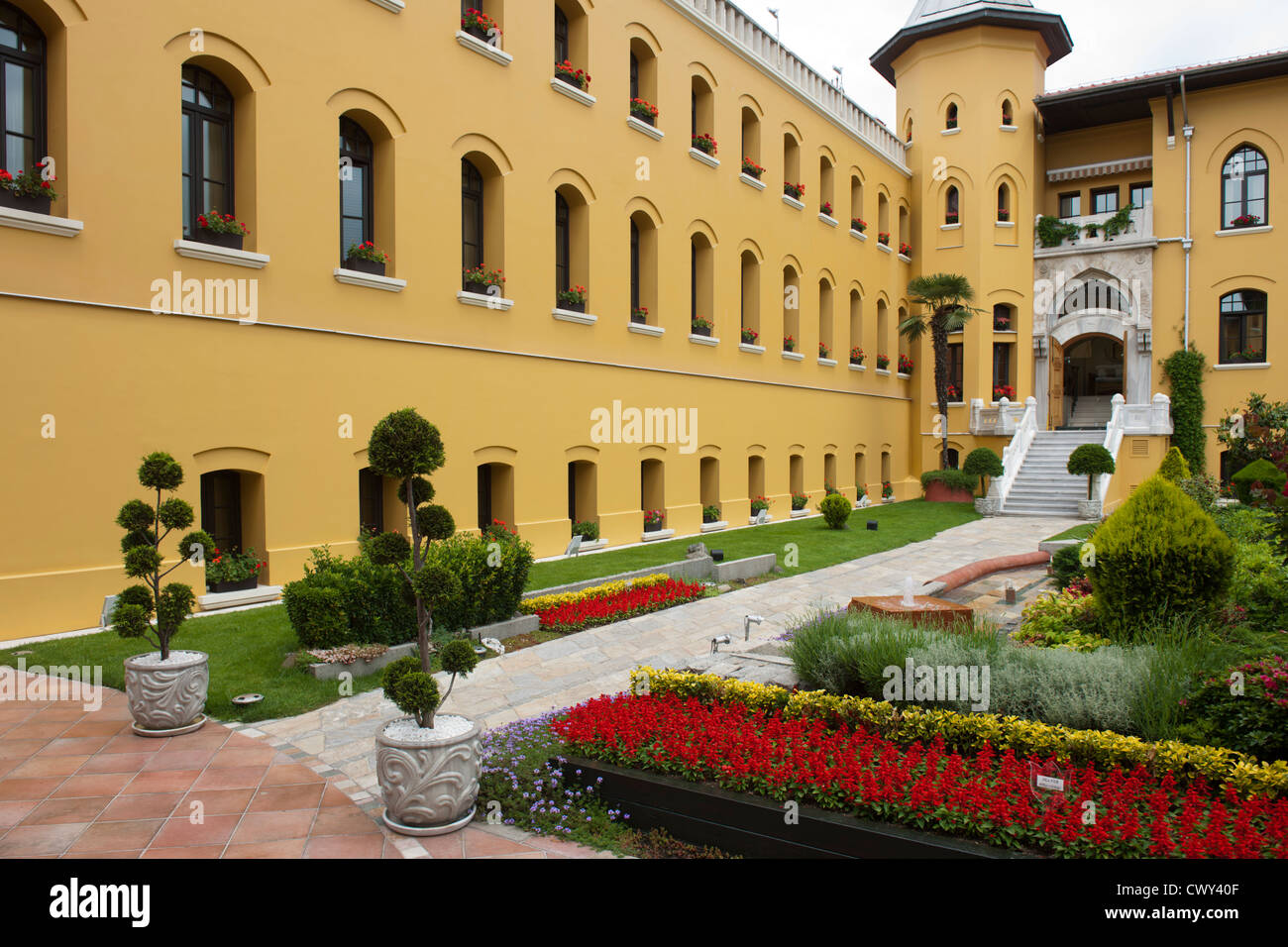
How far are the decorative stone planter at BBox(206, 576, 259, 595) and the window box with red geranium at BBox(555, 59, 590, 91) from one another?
1148cm

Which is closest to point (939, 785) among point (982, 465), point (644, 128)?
point (644, 128)

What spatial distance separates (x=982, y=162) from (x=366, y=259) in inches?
1008

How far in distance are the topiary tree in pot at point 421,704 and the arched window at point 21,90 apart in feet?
27.1

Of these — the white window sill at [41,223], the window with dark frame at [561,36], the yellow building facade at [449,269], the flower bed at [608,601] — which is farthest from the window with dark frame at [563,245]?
the white window sill at [41,223]

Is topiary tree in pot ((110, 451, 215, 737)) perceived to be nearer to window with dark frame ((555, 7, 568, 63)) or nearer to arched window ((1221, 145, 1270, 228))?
window with dark frame ((555, 7, 568, 63))

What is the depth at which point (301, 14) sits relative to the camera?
41.7 ft

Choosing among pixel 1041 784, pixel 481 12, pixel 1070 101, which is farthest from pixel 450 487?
pixel 1070 101

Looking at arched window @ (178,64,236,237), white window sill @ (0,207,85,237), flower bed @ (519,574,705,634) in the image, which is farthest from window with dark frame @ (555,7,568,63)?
flower bed @ (519,574,705,634)

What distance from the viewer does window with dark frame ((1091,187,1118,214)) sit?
3266 cm

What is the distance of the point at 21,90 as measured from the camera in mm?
10500

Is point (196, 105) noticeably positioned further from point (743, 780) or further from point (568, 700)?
point (743, 780)

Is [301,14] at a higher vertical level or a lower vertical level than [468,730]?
higher

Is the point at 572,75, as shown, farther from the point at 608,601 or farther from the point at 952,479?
the point at 952,479

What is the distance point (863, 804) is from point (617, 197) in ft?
52.6
